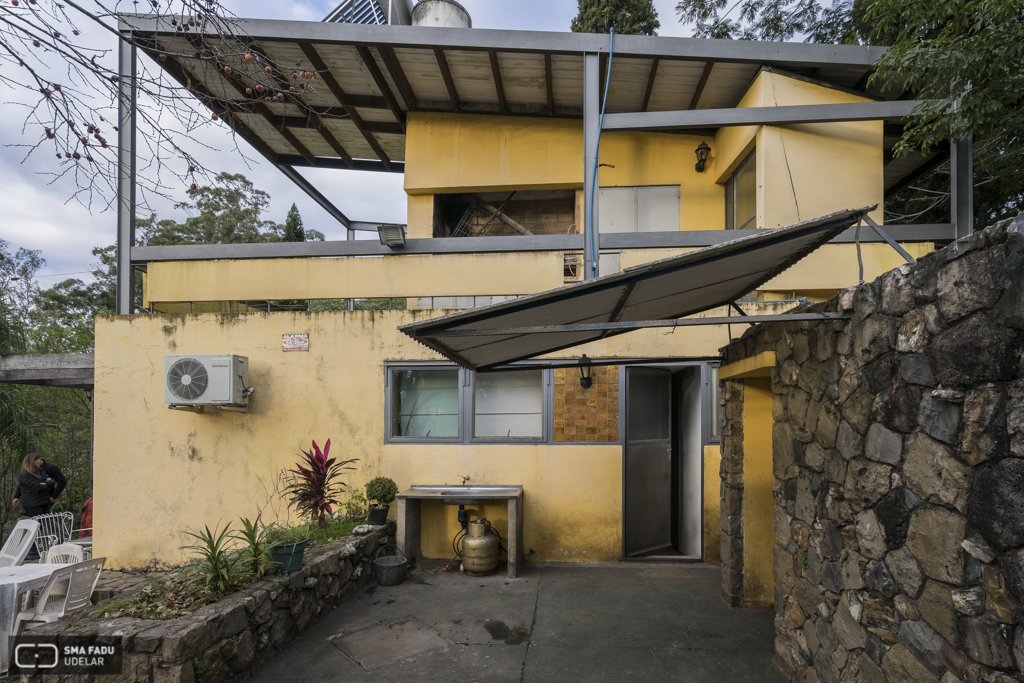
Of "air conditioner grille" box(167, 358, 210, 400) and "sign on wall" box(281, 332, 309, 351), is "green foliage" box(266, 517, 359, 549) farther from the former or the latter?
"sign on wall" box(281, 332, 309, 351)

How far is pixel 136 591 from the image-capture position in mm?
3945

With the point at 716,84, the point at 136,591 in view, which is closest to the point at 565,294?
the point at 136,591

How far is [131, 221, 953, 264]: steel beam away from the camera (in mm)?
5945

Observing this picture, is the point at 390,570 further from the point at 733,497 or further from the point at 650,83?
the point at 650,83

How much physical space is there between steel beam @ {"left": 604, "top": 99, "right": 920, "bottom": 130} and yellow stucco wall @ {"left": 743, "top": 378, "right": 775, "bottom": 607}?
10.1 ft

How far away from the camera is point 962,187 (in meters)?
5.98

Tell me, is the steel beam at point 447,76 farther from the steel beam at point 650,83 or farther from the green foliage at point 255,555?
the green foliage at point 255,555

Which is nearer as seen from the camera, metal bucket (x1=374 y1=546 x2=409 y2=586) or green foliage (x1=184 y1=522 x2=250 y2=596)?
green foliage (x1=184 y1=522 x2=250 y2=596)

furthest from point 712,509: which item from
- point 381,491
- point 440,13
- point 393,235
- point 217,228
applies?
point 217,228

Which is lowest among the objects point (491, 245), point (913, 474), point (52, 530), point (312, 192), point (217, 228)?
point (52, 530)

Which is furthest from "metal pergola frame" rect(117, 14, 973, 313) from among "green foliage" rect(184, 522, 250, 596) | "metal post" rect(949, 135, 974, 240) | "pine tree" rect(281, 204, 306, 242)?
"pine tree" rect(281, 204, 306, 242)

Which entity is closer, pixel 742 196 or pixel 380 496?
pixel 380 496

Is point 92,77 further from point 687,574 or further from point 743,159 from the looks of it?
point 743,159

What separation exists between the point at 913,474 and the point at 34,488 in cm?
940
